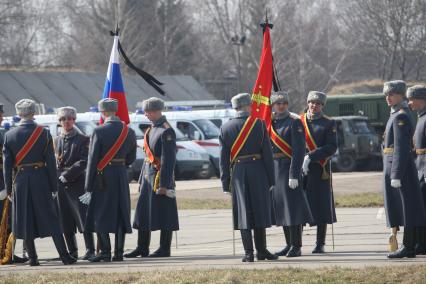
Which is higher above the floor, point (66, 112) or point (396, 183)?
point (66, 112)

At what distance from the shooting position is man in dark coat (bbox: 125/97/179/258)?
1477 centimetres

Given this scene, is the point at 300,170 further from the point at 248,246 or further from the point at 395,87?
the point at 395,87

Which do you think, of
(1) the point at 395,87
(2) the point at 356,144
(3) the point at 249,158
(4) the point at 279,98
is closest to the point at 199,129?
(2) the point at 356,144

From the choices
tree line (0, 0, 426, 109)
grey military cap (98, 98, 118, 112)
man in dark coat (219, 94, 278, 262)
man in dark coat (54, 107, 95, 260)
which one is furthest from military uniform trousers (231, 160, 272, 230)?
tree line (0, 0, 426, 109)

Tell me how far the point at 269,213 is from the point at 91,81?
4352 centimetres

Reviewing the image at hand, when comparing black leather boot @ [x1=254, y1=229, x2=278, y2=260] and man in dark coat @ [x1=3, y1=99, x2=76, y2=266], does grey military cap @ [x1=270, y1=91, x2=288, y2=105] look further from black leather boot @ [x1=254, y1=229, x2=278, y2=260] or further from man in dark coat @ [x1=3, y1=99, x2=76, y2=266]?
man in dark coat @ [x1=3, y1=99, x2=76, y2=266]

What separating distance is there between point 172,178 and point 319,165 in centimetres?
179

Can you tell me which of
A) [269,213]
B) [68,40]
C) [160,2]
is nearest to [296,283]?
[269,213]

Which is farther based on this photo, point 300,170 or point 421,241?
point 300,170

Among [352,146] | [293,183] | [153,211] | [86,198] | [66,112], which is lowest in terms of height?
[352,146]

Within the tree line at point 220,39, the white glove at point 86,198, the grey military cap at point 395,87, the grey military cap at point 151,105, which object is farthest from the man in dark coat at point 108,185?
the tree line at point 220,39

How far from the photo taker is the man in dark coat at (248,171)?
13.7 meters

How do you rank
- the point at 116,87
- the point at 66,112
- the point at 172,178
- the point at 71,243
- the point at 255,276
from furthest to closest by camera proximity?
the point at 116,87, the point at 71,243, the point at 66,112, the point at 172,178, the point at 255,276

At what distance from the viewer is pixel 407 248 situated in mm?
13336
